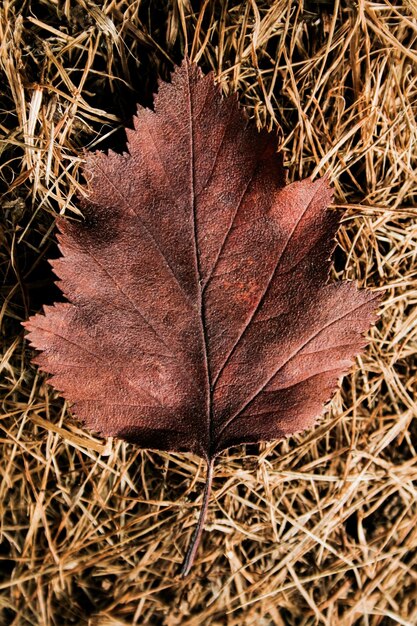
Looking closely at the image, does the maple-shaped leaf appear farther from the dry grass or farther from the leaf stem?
the dry grass

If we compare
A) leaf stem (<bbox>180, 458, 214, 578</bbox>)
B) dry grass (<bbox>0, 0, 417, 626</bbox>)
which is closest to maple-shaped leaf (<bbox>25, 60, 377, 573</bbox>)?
leaf stem (<bbox>180, 458, 214, 578</bbox>)

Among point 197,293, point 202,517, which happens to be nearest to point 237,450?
point 202,517

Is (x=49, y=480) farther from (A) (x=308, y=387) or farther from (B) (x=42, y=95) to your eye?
(B) (x=42, y=95)

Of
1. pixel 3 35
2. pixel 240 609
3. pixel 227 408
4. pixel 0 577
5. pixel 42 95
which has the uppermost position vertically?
pixel 3 35

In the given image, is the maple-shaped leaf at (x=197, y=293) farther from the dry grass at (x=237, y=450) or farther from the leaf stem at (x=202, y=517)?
the dry grass at (x=237, y=450)

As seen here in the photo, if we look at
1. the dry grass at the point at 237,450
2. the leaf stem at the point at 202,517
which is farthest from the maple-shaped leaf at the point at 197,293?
the dry grass at the point at 237,450

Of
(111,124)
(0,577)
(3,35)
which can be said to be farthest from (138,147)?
(0,577)
